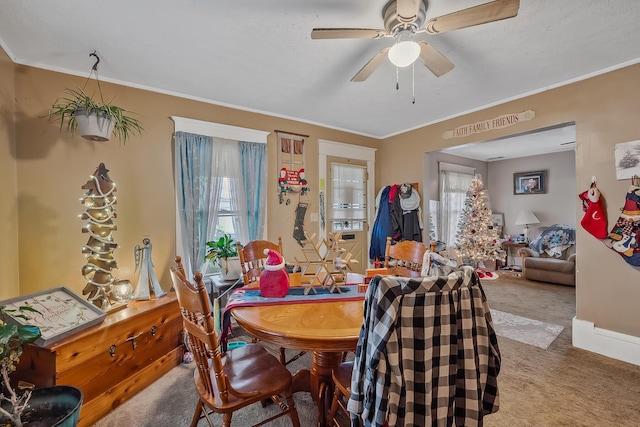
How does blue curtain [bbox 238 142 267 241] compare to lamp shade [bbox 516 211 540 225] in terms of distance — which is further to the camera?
lamp shade [bbox 516 211 540 225]

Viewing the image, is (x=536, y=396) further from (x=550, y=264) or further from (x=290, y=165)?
(x=550, y=264)

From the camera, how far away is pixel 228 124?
307 centimetres

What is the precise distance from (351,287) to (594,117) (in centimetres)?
274

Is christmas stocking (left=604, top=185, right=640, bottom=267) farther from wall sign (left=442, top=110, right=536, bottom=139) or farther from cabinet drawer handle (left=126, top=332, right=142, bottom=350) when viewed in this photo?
cabinet drawer handle (left=126, top=332, right=142, bottom=350)

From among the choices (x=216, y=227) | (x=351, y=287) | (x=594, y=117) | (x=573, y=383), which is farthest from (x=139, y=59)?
(x=573, y=383)

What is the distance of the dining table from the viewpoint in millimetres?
1154

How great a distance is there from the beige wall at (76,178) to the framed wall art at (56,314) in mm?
661

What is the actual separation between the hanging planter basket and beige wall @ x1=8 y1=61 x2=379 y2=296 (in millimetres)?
454

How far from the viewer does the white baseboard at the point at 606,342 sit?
225 centimetres

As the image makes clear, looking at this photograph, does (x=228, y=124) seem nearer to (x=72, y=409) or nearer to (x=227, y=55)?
(x=227, y=55)

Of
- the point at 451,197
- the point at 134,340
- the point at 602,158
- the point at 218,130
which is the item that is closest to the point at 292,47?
the point at 218,130

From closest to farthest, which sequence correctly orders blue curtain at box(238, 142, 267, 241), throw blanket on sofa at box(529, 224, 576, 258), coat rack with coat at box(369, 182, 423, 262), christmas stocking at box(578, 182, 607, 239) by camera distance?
christmas stocking at box(578, 182, 607, 239) < blue curtain at box(238, 142, 267, 241) < coat rack with coat at box(369, 182, 423, 262) < throw blanket on sofa at box(529, 224, 576, 258)

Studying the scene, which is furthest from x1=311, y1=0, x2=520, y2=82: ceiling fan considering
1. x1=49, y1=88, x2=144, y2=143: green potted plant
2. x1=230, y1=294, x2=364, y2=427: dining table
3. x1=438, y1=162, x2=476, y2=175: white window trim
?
x1=438, y1=162, x2=476, y2=175: white window trim

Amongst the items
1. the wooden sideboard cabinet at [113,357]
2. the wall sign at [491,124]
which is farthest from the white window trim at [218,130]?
the wall sign at [491,124]
